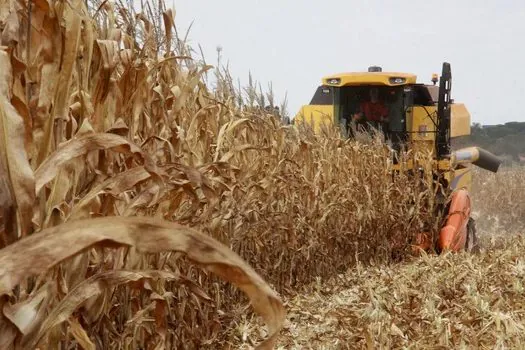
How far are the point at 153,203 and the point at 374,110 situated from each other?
20.0 feet

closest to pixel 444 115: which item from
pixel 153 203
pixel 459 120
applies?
pixel 459 120

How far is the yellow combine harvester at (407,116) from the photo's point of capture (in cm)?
711

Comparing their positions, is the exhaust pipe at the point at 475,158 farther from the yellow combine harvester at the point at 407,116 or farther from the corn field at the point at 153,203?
the corn field at the point at 153,203

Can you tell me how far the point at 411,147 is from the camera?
7.42 meters

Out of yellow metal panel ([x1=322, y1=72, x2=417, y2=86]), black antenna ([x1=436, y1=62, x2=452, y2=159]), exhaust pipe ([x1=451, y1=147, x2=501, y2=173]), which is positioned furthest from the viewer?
exhaust pipe ([x1=451, y1=147, x2=501, y2=173])

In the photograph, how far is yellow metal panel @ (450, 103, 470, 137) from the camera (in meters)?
8.54

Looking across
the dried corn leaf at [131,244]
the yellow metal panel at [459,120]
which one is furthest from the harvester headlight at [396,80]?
the dried corn leaf at [131,244]

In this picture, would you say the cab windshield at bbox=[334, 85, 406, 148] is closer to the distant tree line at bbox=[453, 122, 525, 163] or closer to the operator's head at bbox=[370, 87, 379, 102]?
the operator's head at bbox=[370, 87, 379, 102]

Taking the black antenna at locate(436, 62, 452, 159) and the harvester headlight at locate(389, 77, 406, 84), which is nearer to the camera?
the black antenna at locate(436, 62, 452, 159)

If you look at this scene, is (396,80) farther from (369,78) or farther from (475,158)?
(475,158)

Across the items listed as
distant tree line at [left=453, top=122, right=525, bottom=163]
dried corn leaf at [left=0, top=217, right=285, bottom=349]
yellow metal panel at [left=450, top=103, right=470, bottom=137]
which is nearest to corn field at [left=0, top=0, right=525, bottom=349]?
dried corn leaf at [left=0, top=217, right=285, bottom=349]

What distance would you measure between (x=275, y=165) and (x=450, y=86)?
3.18 meters

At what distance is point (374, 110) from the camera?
26.2ft

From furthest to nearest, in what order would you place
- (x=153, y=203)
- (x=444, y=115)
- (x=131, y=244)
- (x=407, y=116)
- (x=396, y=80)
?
(x=407, y=116)
(x=396, y=80)
(x=444, y=115)
(x=153, y=203)
(x=131, y=244)
